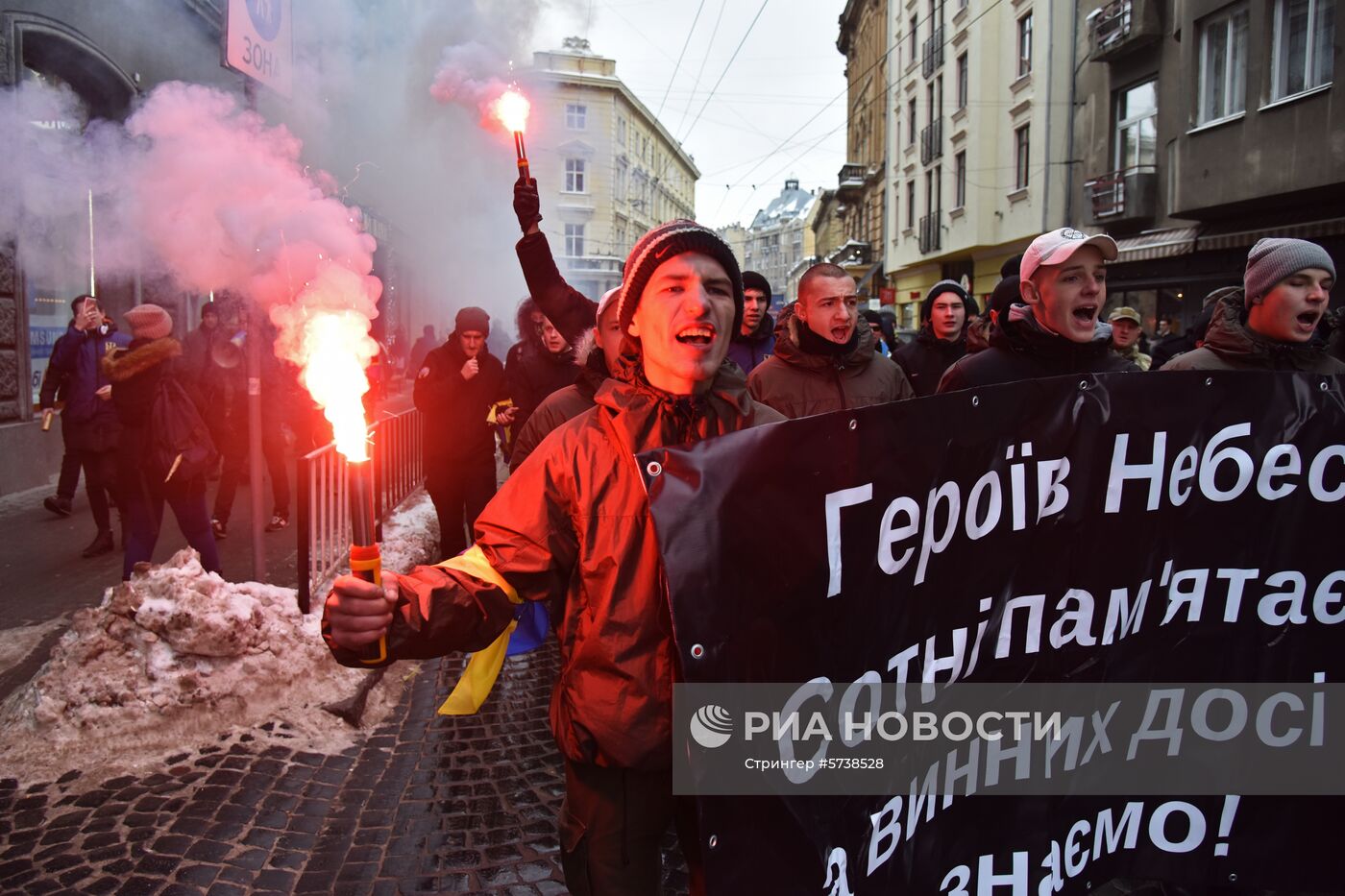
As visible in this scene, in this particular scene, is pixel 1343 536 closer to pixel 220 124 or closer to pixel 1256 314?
pixel 1256 314

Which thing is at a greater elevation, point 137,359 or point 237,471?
point 137,359

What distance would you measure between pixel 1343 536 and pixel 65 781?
14.5 feet

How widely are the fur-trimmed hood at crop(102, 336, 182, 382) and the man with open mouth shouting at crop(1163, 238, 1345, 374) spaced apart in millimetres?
5845

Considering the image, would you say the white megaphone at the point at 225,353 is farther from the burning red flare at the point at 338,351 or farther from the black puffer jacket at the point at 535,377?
the burning red flare at the point at 338,351

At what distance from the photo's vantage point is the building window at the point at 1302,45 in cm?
1330

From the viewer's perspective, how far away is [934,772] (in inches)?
82.4

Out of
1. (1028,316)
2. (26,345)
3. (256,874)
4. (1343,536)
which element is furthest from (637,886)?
(26,345)

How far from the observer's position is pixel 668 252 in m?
2.17

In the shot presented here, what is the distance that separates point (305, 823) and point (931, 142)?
1310 inches

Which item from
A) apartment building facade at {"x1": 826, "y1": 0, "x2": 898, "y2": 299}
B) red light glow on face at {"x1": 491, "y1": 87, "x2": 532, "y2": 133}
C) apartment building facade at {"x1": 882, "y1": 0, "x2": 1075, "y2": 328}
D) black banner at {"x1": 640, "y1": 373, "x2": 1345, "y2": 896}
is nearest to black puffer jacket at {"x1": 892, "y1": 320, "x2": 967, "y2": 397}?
red light glow on face at {"x1": 491, "y1": 87, "x2": 532, "y2": 133}

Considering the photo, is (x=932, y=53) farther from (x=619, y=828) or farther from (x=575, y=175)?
(x=619, y=828)

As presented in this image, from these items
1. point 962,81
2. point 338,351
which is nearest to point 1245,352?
point 338,351

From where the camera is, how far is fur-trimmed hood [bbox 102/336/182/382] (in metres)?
6.19

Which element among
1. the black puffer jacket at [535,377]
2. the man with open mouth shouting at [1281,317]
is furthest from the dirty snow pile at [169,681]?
the man with open mouth shouting at [1281,317]
